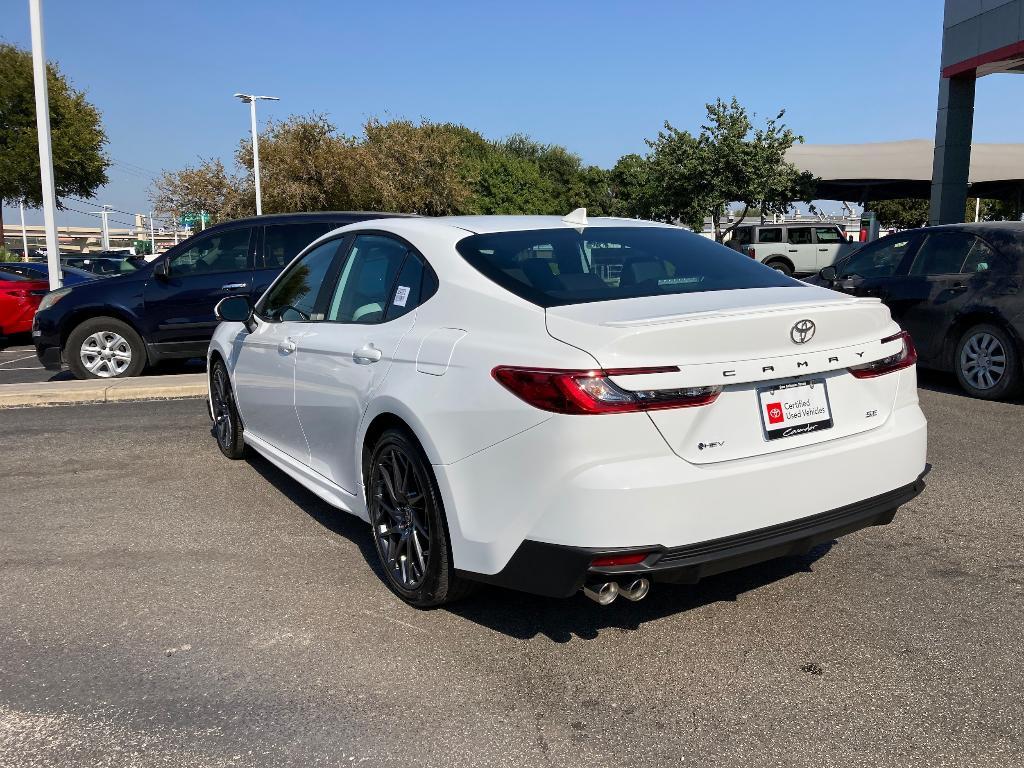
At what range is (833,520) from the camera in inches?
126

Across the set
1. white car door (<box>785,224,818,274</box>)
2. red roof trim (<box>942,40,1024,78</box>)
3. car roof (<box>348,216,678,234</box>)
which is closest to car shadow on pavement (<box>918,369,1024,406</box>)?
car roof (<box>348,216,678,234</box>)

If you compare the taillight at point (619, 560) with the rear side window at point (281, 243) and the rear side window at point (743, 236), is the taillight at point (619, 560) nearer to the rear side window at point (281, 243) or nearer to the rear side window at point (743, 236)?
the rear side window at point (281, 243)

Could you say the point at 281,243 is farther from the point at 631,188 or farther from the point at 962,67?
the point at 631,188

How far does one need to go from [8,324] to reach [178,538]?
11.4 metres

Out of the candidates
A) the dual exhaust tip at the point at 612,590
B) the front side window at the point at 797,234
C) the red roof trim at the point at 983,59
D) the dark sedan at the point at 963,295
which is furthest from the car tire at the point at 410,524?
the front side window at the point at 797,234

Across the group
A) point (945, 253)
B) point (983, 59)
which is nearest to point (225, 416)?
point (945, 253)

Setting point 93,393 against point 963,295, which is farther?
point 93,393

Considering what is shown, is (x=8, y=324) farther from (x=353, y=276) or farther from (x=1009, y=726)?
(x=1009, y=726)

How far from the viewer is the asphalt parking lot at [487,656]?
272 centimetres

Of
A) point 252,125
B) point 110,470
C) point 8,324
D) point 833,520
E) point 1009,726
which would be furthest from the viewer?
point 252,125

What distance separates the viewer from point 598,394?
283 centimetres

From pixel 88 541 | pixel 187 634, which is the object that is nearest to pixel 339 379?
pixel 187 634

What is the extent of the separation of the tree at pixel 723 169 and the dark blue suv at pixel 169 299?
29.4m

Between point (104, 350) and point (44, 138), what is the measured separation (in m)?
6.55
